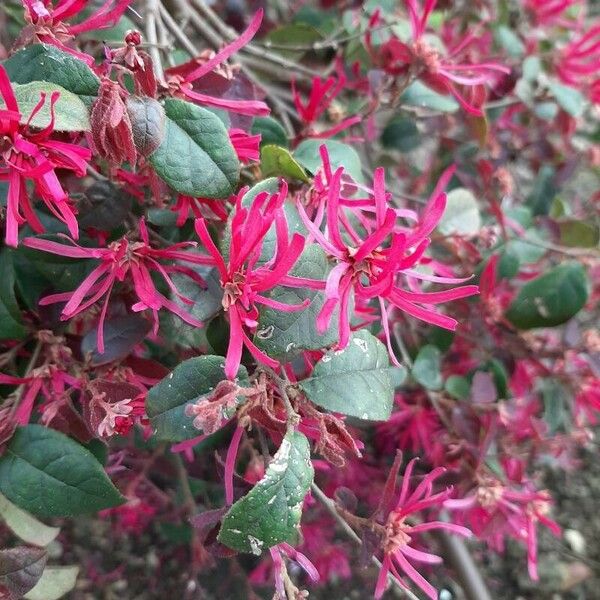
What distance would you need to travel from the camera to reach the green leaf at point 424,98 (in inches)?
31.0

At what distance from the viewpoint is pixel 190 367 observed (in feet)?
1.55

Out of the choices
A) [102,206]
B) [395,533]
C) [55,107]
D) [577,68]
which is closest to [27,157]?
[55,107]

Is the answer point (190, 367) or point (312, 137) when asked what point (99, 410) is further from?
point (312, 137)

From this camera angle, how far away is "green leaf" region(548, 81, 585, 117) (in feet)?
3.22

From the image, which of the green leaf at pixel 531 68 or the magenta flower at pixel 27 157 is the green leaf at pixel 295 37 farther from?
the magenta flower at pixel 27 157

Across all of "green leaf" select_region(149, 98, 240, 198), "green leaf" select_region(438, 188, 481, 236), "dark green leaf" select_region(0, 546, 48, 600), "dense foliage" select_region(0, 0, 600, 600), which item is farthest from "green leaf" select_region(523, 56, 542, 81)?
"dark green leaf" select_region(0, 546, 48, 600)

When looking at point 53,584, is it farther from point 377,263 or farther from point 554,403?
point 554,403

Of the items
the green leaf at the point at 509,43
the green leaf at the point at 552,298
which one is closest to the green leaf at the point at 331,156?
the green leaf at the point at 552,298

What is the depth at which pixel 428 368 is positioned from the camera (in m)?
0.81

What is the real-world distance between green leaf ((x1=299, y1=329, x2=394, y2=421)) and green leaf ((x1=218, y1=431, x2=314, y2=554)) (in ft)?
0.15

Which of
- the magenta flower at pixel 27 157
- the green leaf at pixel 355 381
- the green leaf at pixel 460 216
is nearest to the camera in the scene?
the magenta flower at pixel 27 157

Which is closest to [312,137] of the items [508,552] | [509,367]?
[509,367]

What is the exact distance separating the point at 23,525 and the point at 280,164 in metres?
0.38

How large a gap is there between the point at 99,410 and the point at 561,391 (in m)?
0.67
